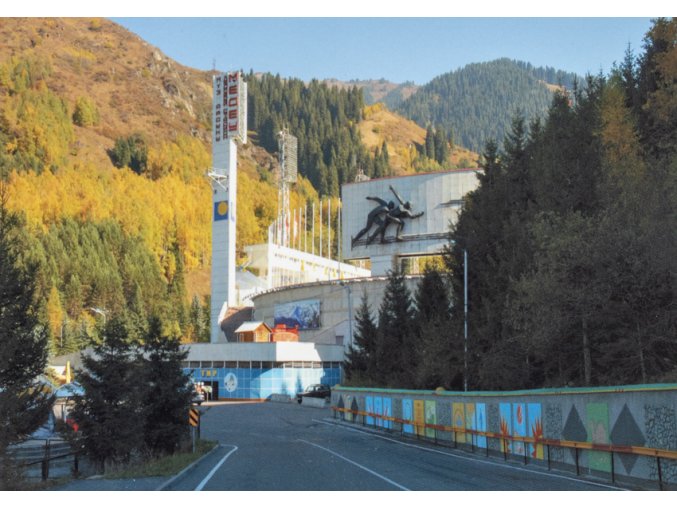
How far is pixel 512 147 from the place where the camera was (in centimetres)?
5169

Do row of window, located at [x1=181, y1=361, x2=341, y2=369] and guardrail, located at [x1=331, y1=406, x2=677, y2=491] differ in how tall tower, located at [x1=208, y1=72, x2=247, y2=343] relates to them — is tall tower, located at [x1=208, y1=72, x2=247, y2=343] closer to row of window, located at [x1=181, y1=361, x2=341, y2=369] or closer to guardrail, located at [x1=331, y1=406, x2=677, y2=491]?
row of window, located at [x1=181, y1=361, x2=341, y2=369]

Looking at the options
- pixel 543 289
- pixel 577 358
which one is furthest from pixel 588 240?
pixel 577 358

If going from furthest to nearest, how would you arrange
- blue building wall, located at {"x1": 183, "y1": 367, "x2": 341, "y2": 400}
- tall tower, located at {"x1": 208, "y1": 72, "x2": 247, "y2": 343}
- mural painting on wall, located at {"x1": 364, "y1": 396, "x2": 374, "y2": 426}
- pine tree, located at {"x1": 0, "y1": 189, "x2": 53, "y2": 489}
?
tall tower, located at {"x1": 208, "y1": 72, "x2": 247, "y2": 343} → blue building wall, located at {"x1": 183, "y1": 367, "x2": 341, "y2": 400} → mural painting on wall, located at {"x1": 364, "y1": 396, "x2": 374, "y2": 426} → pine tree, located at {"x1": 0, "y1": 189, "x2": 53, "y2": 489}

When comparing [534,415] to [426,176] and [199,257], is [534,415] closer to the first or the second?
[426,176]

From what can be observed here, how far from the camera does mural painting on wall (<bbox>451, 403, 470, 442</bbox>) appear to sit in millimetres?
32344

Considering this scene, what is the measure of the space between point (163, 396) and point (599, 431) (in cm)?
1605

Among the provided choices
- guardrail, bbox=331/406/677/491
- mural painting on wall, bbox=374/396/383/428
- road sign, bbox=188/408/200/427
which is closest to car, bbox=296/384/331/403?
mural painting on wall, bbox=374/396/383/428

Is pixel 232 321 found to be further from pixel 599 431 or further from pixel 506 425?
pixel 599 431

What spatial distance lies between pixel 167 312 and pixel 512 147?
303 ft

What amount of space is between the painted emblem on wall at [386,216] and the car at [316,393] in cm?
2209

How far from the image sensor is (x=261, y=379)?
7950 centimetres

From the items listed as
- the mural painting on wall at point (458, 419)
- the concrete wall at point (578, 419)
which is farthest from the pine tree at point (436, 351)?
the mural painting on wall at point (458, 419)

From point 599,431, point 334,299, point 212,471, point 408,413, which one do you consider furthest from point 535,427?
point 334,299

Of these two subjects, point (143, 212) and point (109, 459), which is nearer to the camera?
point (109, 459)
